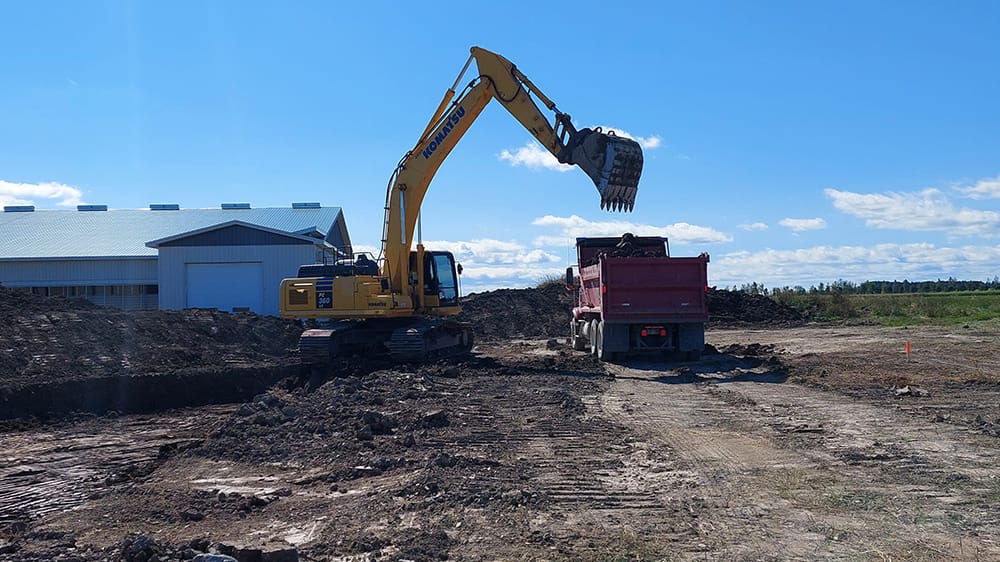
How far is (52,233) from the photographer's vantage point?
4231cm

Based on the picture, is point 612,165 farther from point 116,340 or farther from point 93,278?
point 93,278

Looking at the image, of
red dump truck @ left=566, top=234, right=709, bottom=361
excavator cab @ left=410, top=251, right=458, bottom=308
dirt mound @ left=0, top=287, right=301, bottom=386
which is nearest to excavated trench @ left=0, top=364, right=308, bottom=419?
dirt mound @ left=0, top=287, right=301, bottom=386

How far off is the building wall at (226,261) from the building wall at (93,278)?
7.88 ft

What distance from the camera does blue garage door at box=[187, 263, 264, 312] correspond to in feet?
119

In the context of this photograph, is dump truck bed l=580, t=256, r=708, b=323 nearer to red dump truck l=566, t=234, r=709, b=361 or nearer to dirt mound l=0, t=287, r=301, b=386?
red dump truck l=566, t=234, r=709, b=361

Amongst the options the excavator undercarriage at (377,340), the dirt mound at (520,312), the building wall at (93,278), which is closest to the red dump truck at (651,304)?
the excavator undercarriage at (377,340)

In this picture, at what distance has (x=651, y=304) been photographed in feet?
62.4

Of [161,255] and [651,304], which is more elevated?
[161,255]

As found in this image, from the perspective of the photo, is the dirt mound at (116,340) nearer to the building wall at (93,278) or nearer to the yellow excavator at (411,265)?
the yellow excavator at (411,265)

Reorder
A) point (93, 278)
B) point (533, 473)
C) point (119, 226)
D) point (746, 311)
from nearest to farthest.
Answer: point (533, 473), point (93, 278), point (746, 311), point (119, 226)

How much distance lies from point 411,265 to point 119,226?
28.9 m

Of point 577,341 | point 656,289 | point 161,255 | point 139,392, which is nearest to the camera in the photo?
point 139,392

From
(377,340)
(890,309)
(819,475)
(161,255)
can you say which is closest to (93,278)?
(161,255)

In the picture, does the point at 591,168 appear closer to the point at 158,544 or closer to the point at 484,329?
the point at 158,544
